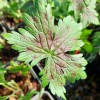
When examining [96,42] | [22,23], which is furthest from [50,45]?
[22,23]

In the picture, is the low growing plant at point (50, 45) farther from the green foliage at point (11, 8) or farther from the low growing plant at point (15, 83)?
the green foliage at point (11, 8)

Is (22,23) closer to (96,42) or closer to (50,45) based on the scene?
(96,42)

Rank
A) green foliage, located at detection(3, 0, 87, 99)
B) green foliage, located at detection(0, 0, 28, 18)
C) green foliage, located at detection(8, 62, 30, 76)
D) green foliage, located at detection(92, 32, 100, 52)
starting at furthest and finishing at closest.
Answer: green foliage, located at detection(0, 0, 28, 18) < green foliage, located at detection(92, 32, 100, 52) < green foliage, located at detection(8, 62, 30, 76) < green foliage, located at detection(3, 0, 87, 99)

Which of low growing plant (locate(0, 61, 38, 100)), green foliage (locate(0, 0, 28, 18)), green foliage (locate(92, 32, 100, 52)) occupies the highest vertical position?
green foliage (locate(0, 0, 28, 18))

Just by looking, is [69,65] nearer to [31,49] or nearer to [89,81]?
[31,49]

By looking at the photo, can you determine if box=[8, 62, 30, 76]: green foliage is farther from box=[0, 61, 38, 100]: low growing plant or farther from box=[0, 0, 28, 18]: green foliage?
box=[0, 0, 28, 18]: green foliage

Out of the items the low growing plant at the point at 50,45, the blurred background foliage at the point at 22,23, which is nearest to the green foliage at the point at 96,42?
the blurred background foliage at the point at 22,23

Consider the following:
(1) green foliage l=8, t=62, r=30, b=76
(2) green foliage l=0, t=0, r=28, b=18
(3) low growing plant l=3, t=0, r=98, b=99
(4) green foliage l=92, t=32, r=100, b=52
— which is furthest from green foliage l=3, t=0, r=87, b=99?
(2) green foliage l=0, t=0, r=28, b=18

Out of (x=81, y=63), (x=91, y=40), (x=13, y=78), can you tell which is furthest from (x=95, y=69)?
(x=81, y=63)
